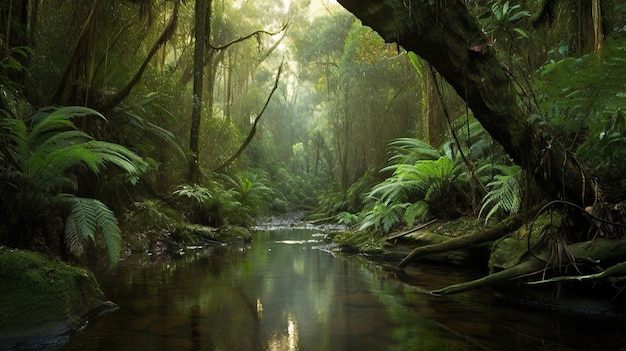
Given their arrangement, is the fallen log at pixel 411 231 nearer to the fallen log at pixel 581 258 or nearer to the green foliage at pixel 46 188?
the fallen log at pixel 581 258

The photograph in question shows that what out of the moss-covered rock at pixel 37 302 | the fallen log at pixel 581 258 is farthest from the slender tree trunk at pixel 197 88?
the fallen log at pixel 581 258

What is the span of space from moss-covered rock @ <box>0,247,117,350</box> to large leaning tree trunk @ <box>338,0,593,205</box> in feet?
8.25

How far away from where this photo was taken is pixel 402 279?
4.27m

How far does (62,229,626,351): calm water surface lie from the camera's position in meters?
2.29

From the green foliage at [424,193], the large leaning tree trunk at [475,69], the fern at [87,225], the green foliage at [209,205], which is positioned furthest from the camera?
the green foliage at [209,205]

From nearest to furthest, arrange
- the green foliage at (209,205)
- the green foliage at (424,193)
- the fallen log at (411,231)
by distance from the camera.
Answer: the fallen log at (411,231)
the green foliage at (424,193)
the green foliage at (209,205)

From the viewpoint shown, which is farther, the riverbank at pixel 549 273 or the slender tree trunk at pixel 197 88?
the slender tree trunk at pixel 197 88

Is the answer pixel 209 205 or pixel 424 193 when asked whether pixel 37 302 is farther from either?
pixel 209 205

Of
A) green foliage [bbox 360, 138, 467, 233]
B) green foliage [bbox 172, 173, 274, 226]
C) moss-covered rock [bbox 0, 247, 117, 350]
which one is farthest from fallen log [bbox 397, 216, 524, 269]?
green foliage [bbox 172, 173, 274, 226]

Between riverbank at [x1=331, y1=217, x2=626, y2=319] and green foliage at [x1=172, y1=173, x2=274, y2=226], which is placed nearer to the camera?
riverbank at [x1=331, y1=217, x2=626, y2=319]

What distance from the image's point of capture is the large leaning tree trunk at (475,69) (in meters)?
2.71

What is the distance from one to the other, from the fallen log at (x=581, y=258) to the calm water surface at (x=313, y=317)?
190 millimetres


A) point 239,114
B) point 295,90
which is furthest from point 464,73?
point 295,90

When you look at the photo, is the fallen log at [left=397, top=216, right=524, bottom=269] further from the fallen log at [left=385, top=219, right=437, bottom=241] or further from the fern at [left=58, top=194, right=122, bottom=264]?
the fern at [left=58, top=194, right=122, bottom=264]
